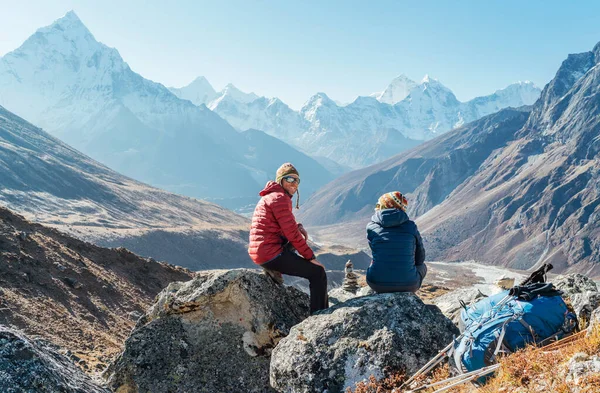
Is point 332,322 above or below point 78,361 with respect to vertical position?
above

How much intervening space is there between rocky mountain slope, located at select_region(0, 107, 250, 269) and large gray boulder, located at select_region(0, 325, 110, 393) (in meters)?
104

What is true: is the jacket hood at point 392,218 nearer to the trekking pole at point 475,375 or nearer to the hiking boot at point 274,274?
the hiking boot at point 274,274

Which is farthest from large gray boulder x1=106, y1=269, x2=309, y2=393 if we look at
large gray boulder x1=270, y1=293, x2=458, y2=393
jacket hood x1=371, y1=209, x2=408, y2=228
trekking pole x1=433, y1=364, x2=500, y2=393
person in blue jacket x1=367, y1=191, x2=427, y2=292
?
trekking pole x1=433, y1=364, x2=500, y2=393

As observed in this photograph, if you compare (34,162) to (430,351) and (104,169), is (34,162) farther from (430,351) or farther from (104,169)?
(430,351)

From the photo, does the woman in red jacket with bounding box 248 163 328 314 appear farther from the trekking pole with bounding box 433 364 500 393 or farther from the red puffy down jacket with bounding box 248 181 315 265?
the trekking pole with bounding box 433 364 500 393

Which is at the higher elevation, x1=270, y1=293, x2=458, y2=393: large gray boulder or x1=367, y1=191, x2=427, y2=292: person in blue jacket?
x1=367, y1=191, x2=427, y2=292: person in blue jacket

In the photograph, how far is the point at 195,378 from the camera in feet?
25.7

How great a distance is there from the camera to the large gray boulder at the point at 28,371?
4227 mm

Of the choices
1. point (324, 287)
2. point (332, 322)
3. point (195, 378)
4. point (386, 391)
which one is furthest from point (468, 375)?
point (195, 378)

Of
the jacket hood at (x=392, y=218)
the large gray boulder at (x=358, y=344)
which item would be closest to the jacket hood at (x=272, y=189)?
the jacket hood at (x=392, y=218)

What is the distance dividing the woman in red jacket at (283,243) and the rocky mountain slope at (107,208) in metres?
102

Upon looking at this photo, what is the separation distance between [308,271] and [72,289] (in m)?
13.8

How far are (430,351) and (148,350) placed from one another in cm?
504

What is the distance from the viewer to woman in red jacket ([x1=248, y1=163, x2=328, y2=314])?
808 centimetres
